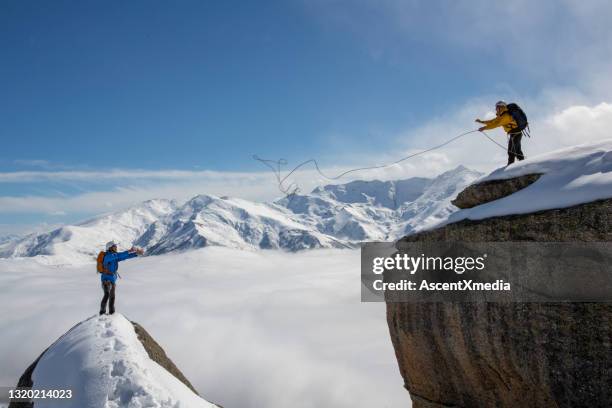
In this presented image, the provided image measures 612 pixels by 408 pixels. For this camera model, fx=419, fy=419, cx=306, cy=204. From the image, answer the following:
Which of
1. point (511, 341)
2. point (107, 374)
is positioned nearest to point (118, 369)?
point (107, 374)

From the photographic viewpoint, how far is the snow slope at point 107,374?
13367 mm

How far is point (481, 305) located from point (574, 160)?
5.76m

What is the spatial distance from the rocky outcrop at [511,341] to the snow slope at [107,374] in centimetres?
876

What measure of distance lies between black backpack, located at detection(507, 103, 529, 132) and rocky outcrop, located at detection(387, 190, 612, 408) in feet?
10.9

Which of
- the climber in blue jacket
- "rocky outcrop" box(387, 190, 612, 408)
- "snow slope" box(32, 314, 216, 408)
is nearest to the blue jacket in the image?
the climber in blue jacket

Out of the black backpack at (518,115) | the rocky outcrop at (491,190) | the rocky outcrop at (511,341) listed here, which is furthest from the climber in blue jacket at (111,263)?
the black backpack at (518,115)

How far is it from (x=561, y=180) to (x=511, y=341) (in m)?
5.57

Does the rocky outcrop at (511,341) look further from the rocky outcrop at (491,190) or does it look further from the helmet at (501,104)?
the helmet at (501,104)

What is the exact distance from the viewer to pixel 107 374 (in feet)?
46.3

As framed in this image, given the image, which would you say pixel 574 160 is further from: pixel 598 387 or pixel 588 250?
pixel 598 387

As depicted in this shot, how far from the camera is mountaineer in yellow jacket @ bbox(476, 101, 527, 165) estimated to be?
1698 centimetres

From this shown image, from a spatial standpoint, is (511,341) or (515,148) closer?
(511,341)

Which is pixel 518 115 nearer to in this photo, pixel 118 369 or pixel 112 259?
pixel 118 369

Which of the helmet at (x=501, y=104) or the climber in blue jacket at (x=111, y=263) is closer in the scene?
the helmet at (x=501, y=104)
